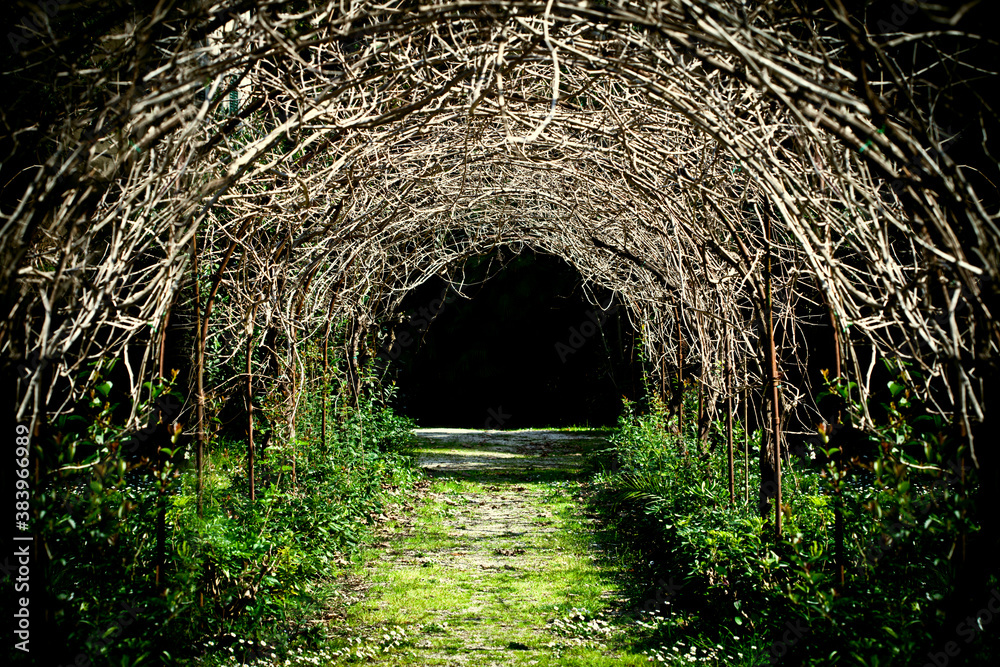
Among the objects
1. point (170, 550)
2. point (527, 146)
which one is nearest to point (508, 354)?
point (527, 146)

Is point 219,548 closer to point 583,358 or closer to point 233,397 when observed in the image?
point 233,397

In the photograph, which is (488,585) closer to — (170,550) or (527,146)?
(170,550)

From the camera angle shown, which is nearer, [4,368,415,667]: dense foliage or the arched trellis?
the arched trellis

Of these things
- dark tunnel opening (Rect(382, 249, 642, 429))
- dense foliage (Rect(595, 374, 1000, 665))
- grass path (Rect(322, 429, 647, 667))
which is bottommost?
grass path (Rect(322, 429, 647, 667))

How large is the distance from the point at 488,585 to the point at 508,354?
12.2m

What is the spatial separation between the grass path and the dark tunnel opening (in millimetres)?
6226

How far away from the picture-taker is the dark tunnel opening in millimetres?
15633

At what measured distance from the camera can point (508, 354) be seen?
17656mm

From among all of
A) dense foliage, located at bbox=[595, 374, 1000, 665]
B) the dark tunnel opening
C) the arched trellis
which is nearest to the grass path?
dense foliage, located at bbox=[595, 374, 1000, 665]

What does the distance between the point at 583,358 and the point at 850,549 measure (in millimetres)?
13079

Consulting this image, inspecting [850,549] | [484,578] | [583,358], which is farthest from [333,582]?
[583,358]

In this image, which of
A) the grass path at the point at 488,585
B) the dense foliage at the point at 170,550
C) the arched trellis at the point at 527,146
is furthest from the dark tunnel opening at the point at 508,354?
the arched trellis at the point at 527,146

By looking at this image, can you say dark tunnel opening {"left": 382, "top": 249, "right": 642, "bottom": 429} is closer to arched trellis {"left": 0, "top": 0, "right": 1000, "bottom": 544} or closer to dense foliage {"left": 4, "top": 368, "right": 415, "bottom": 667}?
dense foliage {"left": 4, "top": 368, "right": 415, "bottom": 667}

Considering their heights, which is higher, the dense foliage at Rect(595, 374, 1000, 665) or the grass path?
the dense foliage at Rect(595, 374, 1000, 665)
